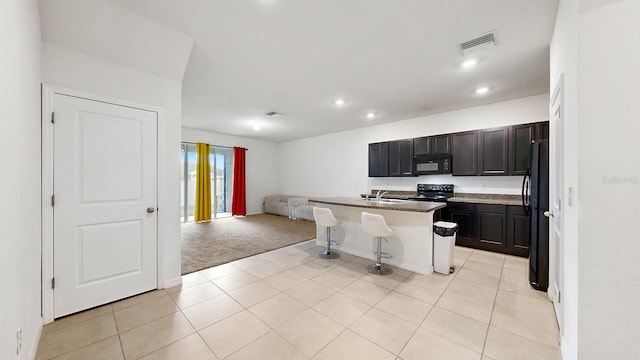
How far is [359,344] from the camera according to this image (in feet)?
6.00

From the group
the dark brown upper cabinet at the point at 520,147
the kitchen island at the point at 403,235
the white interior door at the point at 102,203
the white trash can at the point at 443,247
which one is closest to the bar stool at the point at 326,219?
the kitchen island at the point at 403,235

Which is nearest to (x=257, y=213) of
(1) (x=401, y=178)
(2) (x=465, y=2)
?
(1) (x=401, y=178)

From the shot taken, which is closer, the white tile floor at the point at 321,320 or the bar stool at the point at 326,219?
the white tile floor at the point at 321,320

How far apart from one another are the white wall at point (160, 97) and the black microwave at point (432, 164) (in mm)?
4647

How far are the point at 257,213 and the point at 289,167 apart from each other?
6.81ft

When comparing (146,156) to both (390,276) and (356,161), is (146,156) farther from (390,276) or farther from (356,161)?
(356,161)

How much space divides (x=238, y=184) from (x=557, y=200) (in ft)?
24.8

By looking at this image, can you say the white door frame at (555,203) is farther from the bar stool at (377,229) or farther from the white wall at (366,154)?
the white wall at (366,154)

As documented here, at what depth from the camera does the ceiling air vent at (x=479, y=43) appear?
2.41 metres

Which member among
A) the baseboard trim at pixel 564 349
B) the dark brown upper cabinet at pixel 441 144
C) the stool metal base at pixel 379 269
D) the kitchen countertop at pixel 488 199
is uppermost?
the dark brown upper cabinet at pixel 441 144

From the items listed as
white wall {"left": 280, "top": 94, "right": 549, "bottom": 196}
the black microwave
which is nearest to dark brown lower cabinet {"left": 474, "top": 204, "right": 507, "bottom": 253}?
white wall {"left": 280, "top": 94, "right": 549, "bottom": 196}

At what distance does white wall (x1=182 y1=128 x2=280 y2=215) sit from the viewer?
25.7ft

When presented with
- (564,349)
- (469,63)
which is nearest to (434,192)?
(469,63)

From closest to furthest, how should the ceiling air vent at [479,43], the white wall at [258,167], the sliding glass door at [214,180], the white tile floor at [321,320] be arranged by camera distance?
the white tile floor at [321,320] → the ceiling air vent at [479,43] → the sliding glass door at [214,180] → the white wall at [258,167]
